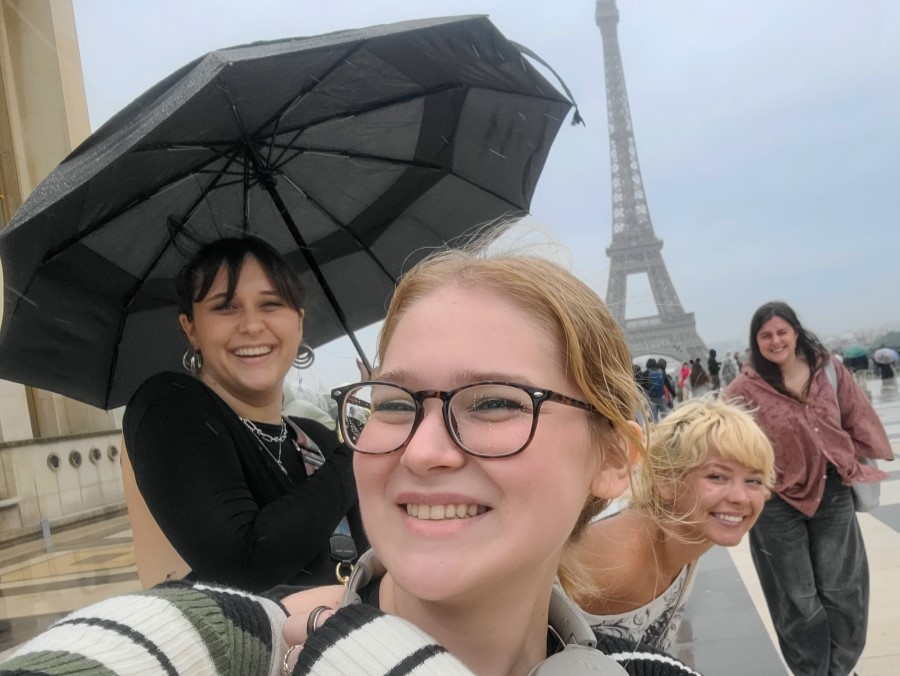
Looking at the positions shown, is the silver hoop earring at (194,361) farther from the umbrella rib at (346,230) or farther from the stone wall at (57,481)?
the stone wall at (57,481)

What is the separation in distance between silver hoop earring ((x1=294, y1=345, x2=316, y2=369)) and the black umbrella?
194mm

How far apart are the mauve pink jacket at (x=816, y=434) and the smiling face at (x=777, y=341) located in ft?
0.44

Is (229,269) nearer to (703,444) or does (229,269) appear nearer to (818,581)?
(703,444)

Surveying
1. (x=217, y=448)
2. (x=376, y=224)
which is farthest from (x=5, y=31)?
(x=217, y=448)

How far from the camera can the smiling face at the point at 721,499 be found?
2646 mm

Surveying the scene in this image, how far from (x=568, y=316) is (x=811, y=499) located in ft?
Result: 9.65

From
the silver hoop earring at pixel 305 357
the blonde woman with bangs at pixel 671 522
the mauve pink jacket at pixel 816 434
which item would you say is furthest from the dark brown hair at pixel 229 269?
the mauve pink jacket at pixel 816 434

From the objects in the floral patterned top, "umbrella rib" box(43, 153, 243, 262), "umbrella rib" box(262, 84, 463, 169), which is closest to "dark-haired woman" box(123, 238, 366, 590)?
"umbrella rib" box(43, 153, 243, 262)

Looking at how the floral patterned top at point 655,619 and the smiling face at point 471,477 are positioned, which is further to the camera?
the floral patterned top at point 655,619

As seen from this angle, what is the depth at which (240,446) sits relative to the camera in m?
1.58

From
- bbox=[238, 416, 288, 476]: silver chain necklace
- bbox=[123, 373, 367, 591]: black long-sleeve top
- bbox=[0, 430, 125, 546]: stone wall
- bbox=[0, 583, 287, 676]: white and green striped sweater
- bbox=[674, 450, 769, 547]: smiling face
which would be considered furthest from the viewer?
bbox=[0, 430, 125, 546]: stone wall

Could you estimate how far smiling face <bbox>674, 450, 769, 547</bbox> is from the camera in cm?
265

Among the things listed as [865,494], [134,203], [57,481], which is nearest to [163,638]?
[134,203]

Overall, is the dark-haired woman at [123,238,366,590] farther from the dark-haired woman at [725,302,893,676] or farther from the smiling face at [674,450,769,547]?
the dark-haired woman at [725,302,893,676]
